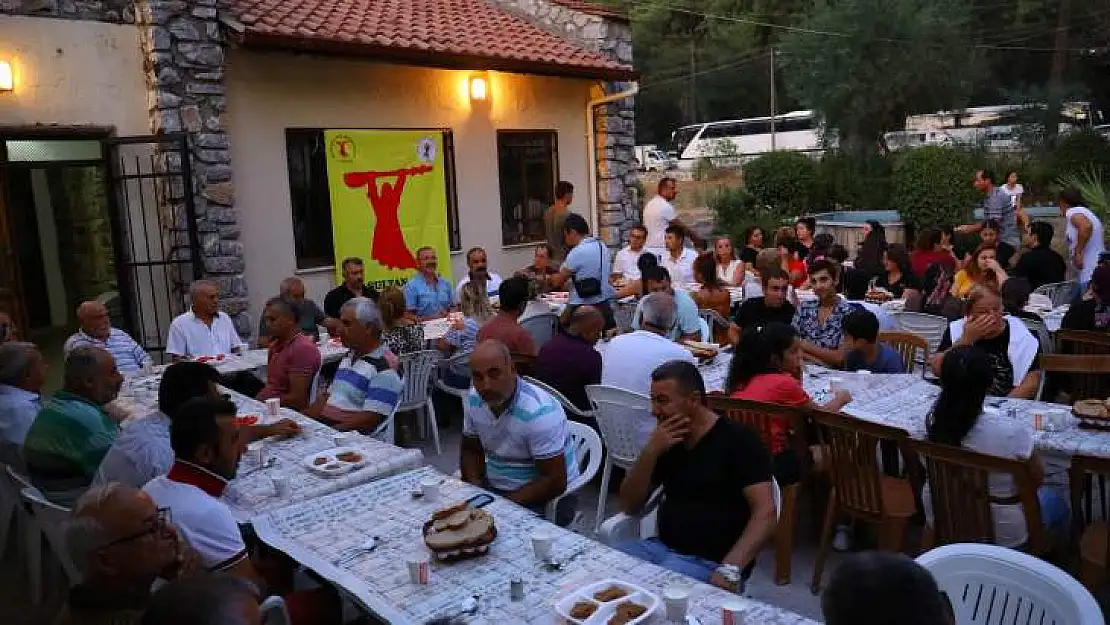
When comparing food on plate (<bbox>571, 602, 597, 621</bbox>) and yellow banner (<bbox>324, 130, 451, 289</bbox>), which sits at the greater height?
yellow banner (<bbox>324, 130, 451, 289</bbox>)

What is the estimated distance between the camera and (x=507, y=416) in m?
3.67

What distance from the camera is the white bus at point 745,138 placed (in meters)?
29.8

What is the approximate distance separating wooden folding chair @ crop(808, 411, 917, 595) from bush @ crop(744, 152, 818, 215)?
52.1 feet

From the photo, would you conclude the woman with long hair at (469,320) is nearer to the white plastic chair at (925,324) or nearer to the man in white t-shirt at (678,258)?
the man in white t-shirt at (678,258)

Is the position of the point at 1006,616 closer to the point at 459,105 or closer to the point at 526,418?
the point at 526,418

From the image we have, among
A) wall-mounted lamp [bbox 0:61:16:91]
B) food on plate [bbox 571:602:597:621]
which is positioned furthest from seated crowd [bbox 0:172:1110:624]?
wall-mounted lamp [bbox 0:61:16:91]

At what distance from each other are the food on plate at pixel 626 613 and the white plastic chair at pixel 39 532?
229 cm

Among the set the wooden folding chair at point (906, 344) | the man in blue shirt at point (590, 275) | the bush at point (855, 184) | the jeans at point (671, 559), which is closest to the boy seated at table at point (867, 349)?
the wooden folding chair at point (906, 344)

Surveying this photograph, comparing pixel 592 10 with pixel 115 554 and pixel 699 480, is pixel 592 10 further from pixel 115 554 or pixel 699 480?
pixel 115 554

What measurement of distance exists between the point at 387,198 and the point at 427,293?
2.08 metres

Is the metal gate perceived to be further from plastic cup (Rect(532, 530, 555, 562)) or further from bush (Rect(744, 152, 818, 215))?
bush (Rect(744, 152, 818, 215))

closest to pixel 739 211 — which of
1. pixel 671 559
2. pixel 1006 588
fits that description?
pixel 671 559

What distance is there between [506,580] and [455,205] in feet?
26.9

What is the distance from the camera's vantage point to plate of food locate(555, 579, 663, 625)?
2303 millimetres
